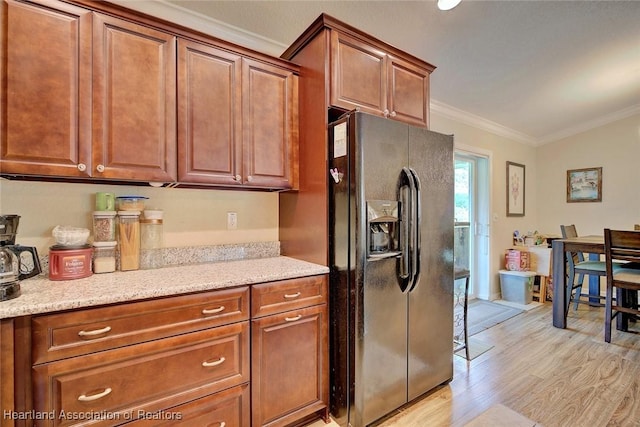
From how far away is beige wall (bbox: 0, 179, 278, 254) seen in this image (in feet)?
4.86

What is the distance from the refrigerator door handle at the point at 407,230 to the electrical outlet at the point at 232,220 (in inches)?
45.0

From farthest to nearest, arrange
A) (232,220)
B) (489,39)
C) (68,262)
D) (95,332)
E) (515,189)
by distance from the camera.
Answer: (515,189), (489,39), (232,220), (68,262), (95,332)

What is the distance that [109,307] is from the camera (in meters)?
1.14

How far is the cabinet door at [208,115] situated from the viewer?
160 centimetres

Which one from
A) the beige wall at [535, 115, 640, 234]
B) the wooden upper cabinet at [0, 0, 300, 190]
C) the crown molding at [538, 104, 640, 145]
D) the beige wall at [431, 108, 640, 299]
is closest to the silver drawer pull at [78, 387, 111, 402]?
the wooden upper cabinet at [0, 0, 300, 190]

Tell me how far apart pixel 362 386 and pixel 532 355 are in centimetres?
186

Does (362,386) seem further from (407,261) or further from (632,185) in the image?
(632,185)

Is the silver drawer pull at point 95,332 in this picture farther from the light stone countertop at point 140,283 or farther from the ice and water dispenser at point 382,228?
the ice and water dispenser at point 382,228

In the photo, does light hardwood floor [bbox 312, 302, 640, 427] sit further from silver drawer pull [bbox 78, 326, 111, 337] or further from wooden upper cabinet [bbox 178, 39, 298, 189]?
wooden upper cabinet [bbox 178, 39, 298, 189]

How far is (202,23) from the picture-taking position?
1939mm

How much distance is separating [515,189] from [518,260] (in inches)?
48.0

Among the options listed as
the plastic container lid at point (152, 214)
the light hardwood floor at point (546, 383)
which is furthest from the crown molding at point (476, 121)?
the plastic container lid at point (152, 214)

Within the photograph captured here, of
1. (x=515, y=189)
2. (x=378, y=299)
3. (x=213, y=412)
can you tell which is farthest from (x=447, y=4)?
(x=515, y=189)

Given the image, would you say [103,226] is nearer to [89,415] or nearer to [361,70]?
[89,415]
